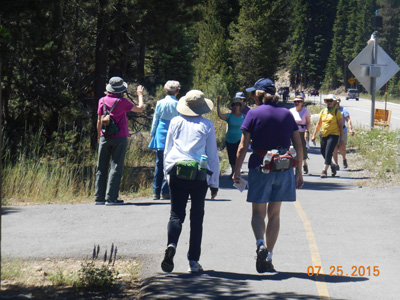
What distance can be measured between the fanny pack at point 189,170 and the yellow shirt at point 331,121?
29.4 feet

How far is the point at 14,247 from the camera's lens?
7.89 meters

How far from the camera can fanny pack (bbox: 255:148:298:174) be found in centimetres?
682

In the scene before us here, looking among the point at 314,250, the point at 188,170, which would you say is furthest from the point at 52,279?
the point at 314,250

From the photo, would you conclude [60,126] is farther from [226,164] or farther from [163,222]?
[163,222]

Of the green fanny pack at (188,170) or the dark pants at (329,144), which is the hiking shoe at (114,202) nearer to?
the green fanny pack at (188,170)

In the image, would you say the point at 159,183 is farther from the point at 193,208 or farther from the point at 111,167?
the point at 193,208

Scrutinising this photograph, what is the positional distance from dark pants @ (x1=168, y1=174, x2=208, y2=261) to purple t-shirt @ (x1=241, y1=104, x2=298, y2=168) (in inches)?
25.0

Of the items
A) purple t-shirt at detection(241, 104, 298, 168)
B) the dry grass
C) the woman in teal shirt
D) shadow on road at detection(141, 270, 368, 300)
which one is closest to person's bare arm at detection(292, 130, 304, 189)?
purple t-shirt at detection(241, 104, 298, 168)

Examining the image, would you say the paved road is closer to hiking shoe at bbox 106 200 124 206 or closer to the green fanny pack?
hiking shoe at bbox 106 200 124 206

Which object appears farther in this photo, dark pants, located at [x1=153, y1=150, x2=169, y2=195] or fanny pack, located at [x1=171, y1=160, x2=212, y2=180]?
dark pants, located at [x1=153, y1=150, x2=169, y2=195]

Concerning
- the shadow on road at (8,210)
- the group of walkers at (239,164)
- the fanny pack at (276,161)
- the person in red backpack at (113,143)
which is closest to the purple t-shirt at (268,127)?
the group of walkers at (239,164)

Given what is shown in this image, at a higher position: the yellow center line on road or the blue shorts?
the blue shorts

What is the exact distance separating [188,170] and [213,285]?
1.12 m

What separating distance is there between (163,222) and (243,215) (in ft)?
4.32
